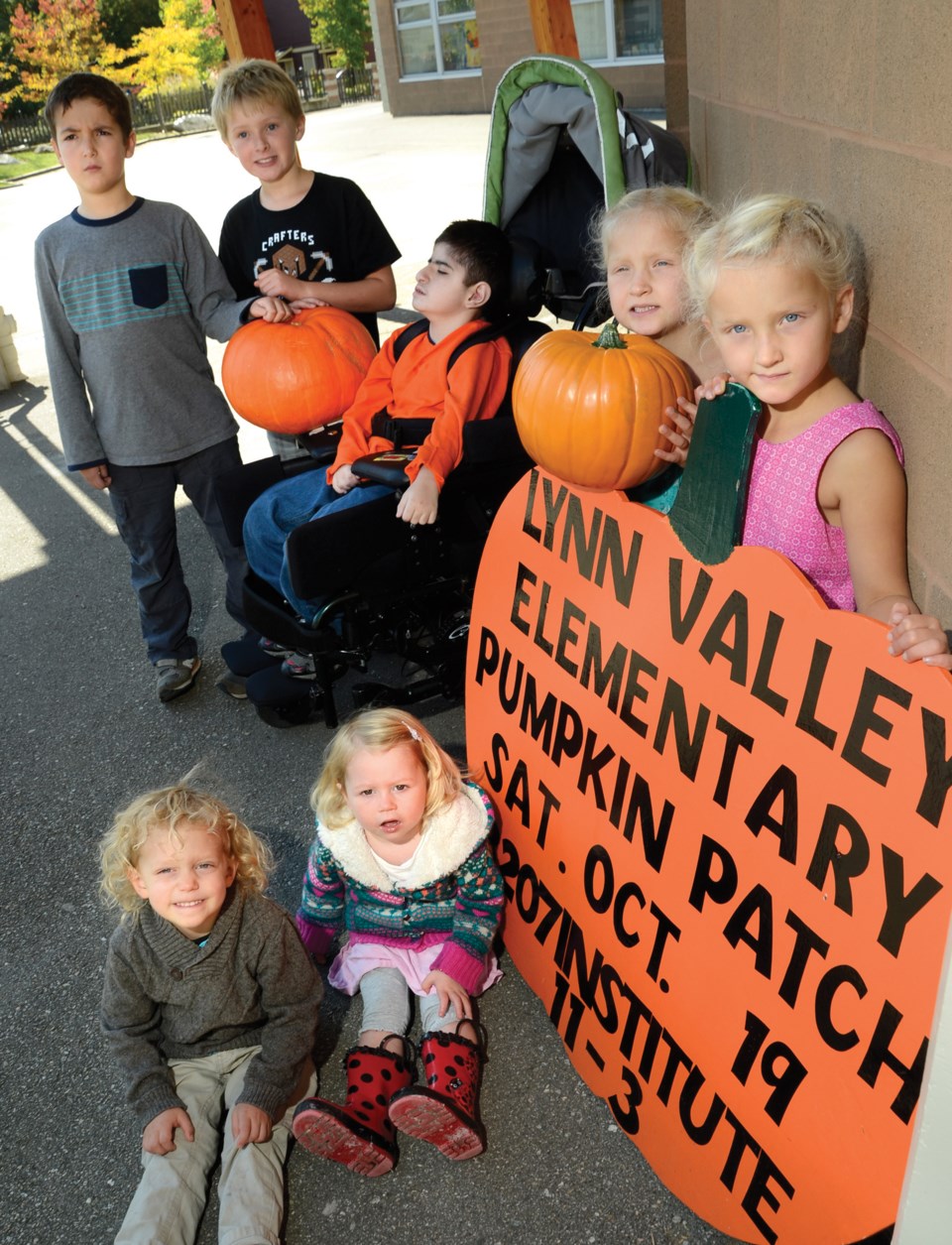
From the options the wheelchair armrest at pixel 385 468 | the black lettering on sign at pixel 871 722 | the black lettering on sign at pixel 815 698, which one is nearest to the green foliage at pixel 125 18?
the wheelchair armrest at pixel 385 468

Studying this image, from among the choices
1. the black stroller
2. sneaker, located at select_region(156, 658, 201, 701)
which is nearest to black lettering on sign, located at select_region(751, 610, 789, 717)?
the black stroller

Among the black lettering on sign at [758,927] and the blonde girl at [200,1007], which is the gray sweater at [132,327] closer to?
the blonde girl at [200,1007]

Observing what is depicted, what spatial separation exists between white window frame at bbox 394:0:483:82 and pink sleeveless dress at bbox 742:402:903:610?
78.3 feet

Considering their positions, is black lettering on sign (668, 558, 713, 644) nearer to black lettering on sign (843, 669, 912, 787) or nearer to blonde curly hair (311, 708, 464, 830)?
black lettering on sign (843, 669, 912, 787)

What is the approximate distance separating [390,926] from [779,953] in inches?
42.3

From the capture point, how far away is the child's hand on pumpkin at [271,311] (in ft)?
12.0

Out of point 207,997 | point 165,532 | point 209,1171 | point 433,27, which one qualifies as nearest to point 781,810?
point 207,997

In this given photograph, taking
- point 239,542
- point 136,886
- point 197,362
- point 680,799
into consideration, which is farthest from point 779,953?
point 197,362

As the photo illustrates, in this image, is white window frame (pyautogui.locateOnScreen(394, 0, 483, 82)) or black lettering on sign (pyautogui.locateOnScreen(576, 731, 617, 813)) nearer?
black lettering on sign (pyautogui.locateOnScreen(576, 731, 617, 813))

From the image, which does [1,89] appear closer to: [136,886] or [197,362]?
[197,362]

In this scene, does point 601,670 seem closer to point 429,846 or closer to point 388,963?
point 429,846

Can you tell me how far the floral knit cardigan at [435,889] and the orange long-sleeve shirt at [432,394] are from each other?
993mm

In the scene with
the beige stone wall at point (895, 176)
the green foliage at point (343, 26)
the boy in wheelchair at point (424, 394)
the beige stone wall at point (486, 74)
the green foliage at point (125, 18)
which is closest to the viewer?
the beige stone wall at point (895, 176)

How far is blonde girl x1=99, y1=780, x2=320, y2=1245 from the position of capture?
7.50 feet
